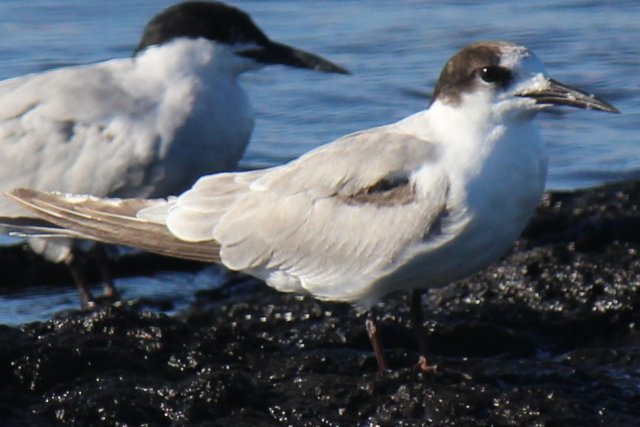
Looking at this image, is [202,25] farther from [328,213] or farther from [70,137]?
[328,213]

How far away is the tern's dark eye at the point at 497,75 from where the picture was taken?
4.85 metres

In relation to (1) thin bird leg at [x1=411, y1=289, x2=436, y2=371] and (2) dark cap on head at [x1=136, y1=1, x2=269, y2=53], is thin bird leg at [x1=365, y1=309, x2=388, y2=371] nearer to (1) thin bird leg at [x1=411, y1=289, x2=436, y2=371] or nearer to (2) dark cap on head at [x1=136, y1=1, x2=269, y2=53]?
(1) thin bird leg at [x1=411, y1=289, x2=436, y2=371]

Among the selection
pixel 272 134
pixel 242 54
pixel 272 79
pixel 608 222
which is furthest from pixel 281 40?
pixel 608 222

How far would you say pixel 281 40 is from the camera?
10.1 meters

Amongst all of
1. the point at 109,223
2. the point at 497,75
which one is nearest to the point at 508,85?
the point at 497,75

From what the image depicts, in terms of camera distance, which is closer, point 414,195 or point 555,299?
point 414,195

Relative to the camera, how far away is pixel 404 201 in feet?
15.9

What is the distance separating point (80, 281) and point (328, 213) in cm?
187

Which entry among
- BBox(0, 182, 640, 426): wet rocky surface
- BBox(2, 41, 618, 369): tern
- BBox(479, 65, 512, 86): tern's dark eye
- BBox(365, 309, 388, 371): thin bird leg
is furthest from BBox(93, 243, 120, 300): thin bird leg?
BBox(479, 65, 512, 86): tern's dark eye

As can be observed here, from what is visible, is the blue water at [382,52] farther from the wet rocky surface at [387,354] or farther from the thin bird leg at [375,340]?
the thin bird leg at [375,340]

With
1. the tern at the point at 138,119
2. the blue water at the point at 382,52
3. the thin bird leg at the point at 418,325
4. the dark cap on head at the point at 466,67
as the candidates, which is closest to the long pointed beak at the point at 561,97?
the dark cap on head at the point at 466,67

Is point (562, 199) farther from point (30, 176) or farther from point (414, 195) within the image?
point (30, 176)

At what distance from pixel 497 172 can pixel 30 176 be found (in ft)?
8.00

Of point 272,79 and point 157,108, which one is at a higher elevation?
point 157,108
